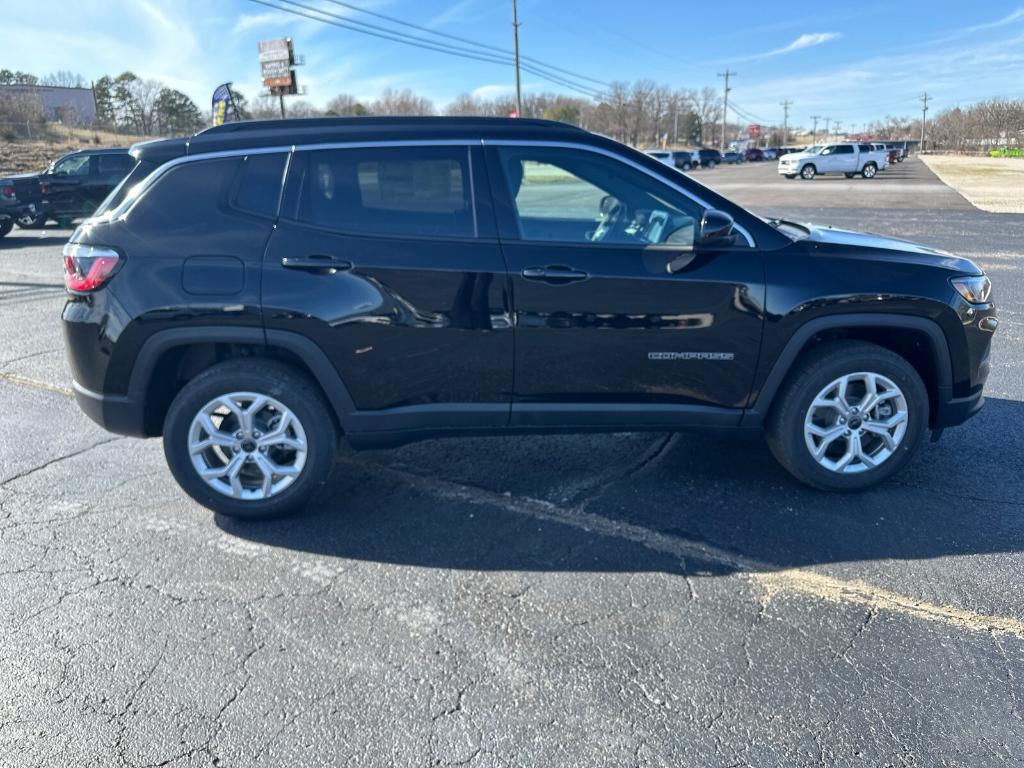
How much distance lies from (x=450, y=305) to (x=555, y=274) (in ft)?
1.72

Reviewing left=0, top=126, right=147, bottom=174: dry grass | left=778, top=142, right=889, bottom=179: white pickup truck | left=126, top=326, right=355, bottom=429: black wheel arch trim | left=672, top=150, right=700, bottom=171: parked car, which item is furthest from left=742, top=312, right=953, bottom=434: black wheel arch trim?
left=672, top=150, right=700, bottom=171: parked car

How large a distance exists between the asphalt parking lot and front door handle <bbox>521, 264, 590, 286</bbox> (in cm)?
118

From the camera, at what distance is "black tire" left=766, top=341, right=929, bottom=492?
12.6 ft

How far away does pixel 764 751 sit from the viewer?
2311 millimetres

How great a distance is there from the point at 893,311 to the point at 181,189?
3567 mm

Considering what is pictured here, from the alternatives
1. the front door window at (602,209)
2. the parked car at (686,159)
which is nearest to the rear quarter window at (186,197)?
the front door window at (602,209)

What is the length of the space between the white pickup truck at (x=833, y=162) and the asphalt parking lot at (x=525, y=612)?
42.9m

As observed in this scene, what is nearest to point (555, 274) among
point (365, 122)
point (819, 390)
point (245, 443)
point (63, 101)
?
point (365, 122)

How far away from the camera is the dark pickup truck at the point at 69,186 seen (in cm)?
1772

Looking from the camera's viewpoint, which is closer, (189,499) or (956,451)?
(189,499)

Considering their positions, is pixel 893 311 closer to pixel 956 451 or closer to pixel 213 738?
A: pixel 956 451

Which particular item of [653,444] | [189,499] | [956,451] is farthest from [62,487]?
[956,451]

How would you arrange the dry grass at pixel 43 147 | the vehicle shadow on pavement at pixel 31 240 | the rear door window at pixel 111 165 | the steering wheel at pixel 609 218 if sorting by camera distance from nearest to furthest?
1. the steering wheel at pixel 609 218
2. the vehicle shadow on pavement at pixel 31 240
3. the rear door window at pixel 111 165
4. the dry grass at pixel 43 147

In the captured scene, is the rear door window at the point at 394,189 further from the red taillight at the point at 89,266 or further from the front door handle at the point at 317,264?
the red taillight at the point at 89,266
